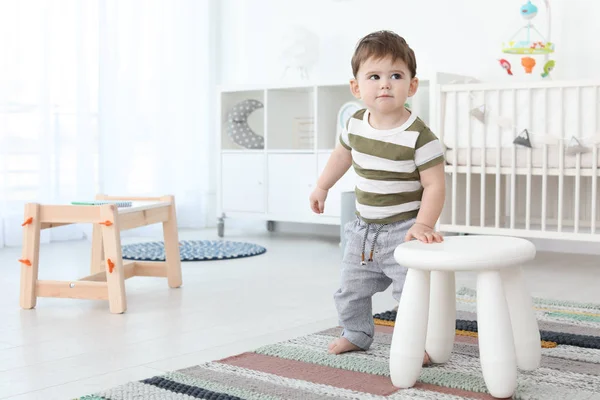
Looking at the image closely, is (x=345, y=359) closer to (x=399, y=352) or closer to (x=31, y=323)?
(x=399, y=352)

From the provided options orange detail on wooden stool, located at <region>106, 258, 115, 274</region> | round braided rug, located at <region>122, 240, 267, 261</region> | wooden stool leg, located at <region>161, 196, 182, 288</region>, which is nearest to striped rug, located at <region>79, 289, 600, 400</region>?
orange detail on wooden stool, located at <region>106, 258, 115, 274</region>

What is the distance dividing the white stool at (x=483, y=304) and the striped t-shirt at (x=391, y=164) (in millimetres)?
132

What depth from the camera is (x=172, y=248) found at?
2.34 m

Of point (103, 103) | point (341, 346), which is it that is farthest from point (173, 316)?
point (103, 103)

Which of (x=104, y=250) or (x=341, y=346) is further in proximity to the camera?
(x=104, y=250)

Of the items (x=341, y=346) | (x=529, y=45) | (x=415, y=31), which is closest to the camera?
(x=341, y=346)

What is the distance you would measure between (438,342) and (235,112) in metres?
2.59

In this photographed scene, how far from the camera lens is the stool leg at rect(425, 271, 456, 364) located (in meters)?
1.38

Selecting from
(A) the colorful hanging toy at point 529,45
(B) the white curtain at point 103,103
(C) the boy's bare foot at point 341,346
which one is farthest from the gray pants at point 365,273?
(B) the white curtain at point 103,103

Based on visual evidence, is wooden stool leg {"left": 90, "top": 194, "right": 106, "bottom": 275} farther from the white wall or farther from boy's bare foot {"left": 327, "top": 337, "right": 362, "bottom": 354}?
the white wall

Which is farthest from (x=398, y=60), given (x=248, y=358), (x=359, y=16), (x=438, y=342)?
(x=359, y=16)

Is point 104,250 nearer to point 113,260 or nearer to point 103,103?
point 113,260

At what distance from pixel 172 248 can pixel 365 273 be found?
995 mm

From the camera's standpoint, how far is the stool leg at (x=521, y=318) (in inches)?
51.5
